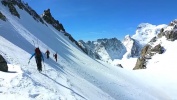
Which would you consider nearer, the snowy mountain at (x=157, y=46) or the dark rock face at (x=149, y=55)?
the dark rock face at (x=149, y=55)

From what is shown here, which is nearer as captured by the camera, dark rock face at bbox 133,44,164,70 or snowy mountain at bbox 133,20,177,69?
dark rock face at bbox 133,44,164,70

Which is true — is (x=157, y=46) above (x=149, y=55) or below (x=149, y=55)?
above

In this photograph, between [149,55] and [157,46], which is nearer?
[149,55]

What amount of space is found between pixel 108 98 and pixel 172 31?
364 feet

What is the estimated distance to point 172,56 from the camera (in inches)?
4168

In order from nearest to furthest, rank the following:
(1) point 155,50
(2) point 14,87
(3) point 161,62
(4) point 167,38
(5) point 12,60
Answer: (2) point 14,87, (5) point 12,60, (3) point 161,62, (1) point 155,50, (4) point 167,38

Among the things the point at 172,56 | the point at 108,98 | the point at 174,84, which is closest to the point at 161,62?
the point at 172,56

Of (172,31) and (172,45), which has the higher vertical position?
(172,31)

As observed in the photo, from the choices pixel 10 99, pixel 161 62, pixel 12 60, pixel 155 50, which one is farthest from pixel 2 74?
pixel 155 50

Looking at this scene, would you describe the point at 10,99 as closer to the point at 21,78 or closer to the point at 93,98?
the point at 21,78

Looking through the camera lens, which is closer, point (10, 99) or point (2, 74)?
point (10, 99)

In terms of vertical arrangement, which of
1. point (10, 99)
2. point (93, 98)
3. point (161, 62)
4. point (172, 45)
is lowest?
point (10, 99)

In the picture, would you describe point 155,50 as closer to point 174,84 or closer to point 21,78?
point 174,84

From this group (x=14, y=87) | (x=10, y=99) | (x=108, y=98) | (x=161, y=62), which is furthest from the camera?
(x=161, y=62)
